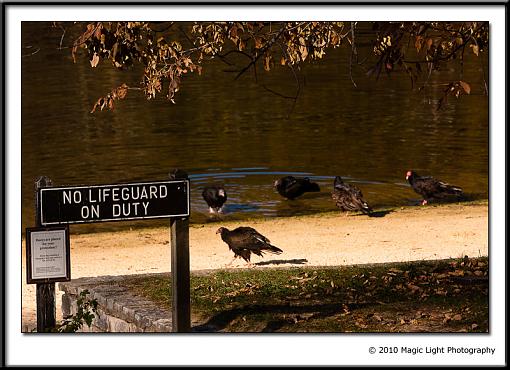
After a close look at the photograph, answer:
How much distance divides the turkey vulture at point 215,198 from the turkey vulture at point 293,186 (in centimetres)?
158

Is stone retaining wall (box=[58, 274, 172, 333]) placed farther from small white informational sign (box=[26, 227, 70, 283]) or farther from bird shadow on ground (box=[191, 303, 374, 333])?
small white informational sign (box=[26, 227, 70, 283])

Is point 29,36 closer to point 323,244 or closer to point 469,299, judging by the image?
point 323,244

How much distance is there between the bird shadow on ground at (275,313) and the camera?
36.3ft

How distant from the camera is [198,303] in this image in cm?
1211

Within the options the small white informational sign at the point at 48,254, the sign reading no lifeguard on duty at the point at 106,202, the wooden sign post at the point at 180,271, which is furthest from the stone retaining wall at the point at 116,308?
the sign reading no lifeguard on duty at the point at 106,202

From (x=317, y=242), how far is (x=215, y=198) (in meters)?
3.45

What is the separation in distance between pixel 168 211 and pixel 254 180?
13.5 metres

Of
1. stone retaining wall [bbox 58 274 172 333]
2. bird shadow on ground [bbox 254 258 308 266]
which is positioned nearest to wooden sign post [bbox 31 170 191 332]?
stone retaining wall [bbox 58 274 172 333]

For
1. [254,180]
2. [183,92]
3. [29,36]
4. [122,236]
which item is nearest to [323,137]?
[254,180]

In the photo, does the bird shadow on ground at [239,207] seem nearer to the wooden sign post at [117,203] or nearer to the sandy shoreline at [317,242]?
the sandy shoreline at [317,242]

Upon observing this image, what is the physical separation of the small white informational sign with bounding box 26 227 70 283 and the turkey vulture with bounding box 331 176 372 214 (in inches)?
379

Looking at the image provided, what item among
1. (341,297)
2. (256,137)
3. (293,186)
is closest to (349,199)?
(293,186)

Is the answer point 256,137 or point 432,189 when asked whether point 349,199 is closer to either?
point 432,189

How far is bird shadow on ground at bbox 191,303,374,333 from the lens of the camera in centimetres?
1108
